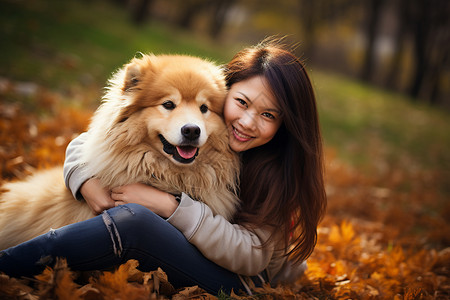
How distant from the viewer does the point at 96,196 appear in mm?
2049

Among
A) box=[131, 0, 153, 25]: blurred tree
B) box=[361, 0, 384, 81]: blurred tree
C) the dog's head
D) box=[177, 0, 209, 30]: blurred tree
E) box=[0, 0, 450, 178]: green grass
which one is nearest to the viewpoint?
the dog's head

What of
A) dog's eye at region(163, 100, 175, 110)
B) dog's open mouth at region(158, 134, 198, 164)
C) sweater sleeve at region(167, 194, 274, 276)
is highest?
dog's eye at region(163, 100, 175, 110)

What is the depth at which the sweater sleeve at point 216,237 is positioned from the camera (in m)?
1.98

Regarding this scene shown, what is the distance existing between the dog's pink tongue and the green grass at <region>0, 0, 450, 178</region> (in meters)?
3.79

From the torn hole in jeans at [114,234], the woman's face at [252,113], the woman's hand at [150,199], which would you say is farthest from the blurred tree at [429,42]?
the torn hole in jeans at [114,234]

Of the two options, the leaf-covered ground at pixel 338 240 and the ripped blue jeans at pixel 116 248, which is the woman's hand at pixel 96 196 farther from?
the leaf-covered ground at pixel 338 240

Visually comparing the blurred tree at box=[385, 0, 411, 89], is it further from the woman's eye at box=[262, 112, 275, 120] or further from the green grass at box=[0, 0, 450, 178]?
the woman's eye at box=[262, 112, 275, 120]

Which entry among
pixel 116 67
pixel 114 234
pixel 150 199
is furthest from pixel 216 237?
pixel 116 67

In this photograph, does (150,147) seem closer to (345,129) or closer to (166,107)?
(166,107)

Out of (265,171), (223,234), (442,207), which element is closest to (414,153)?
(442,207)

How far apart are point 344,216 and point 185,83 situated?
120 inches

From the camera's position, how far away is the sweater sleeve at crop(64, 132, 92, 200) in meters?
2.11

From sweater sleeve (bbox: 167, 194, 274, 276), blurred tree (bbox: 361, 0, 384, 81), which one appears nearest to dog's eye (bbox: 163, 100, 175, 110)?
sweater sleeve (bbox: 167, 194, 274, 276)

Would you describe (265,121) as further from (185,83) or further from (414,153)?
(414,153)
